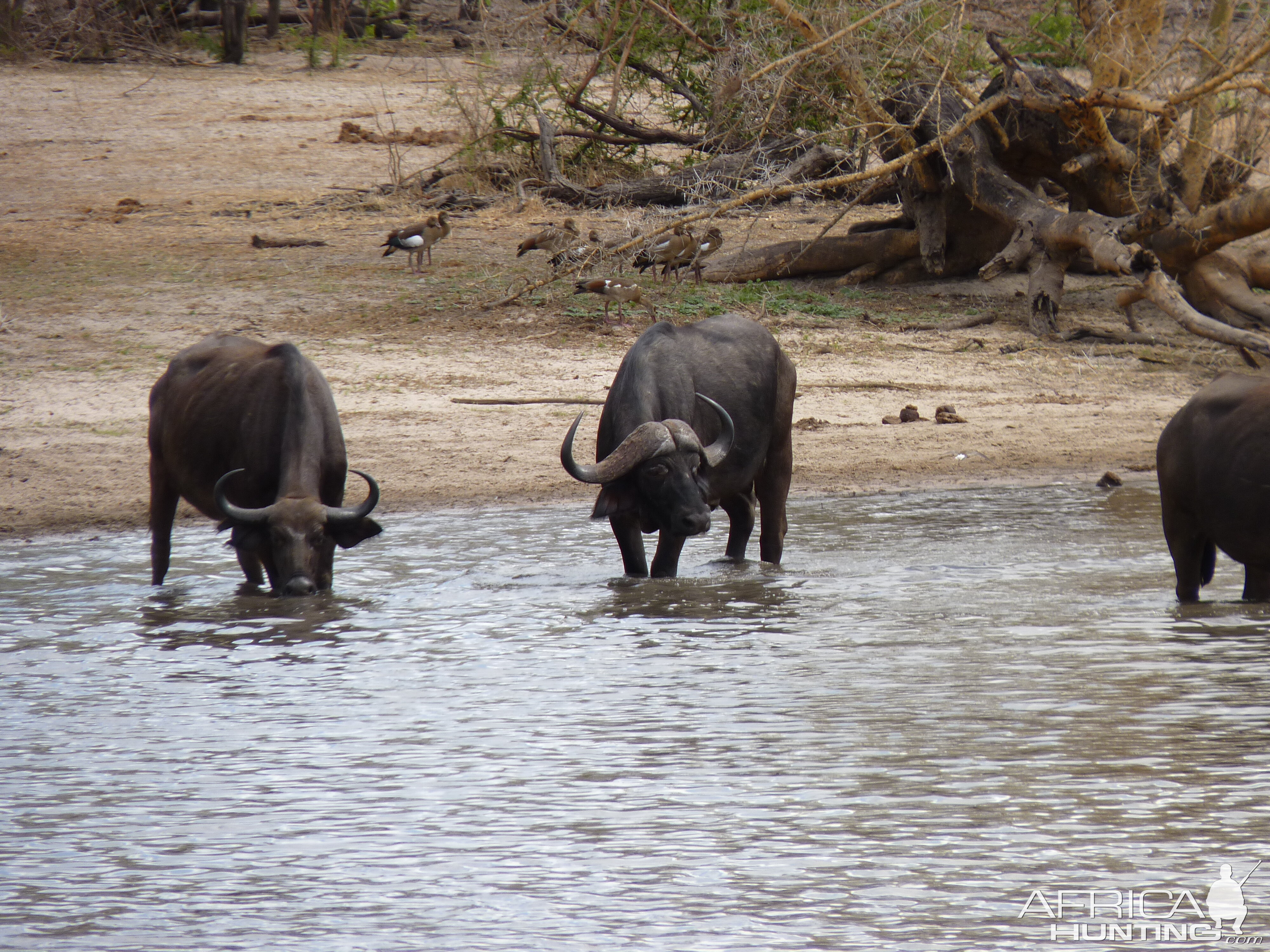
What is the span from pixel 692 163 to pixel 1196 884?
13870mm

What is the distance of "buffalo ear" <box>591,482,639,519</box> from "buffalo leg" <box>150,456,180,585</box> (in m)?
2.23

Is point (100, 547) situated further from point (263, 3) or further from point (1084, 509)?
point (263, 3)

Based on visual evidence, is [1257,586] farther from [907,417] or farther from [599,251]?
[599,251]

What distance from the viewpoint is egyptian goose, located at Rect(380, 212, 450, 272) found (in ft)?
47.8

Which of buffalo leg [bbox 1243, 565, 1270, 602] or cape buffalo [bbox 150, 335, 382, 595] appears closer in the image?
buffalo leg [bbox 1243, 565, 1270, 602]

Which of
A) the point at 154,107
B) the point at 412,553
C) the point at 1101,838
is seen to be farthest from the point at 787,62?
the point at 154,107

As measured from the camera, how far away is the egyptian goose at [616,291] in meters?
13.1

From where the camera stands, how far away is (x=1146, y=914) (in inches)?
151

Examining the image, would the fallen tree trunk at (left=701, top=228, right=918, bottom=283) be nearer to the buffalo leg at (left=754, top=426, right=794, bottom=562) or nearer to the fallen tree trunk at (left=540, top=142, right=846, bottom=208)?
the fallen tree trunk at (left=540, top=142, right=846, bottom=208)

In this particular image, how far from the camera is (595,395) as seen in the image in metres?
11.7

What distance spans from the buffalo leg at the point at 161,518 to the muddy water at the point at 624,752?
0.72 ft

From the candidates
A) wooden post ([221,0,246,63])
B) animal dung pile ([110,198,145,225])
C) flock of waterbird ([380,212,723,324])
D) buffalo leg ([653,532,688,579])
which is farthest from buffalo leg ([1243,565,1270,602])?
wooden post ([221,0,246,63])

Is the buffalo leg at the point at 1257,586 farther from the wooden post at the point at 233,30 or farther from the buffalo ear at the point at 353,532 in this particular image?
the wooden post at the point at 233,30

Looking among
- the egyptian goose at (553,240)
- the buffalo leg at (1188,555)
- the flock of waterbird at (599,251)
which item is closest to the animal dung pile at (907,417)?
the flock of waterbird at (599,251)
